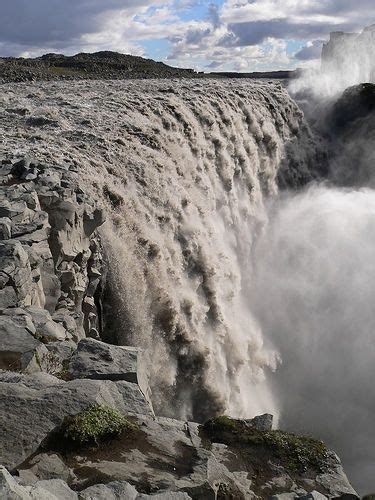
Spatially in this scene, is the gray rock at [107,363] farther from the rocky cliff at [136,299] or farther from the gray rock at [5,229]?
the gray rock at [5,229]

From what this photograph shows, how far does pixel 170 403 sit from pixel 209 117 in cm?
1317

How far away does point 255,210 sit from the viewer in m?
26.3

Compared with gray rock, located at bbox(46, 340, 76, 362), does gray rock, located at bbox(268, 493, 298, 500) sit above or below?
below

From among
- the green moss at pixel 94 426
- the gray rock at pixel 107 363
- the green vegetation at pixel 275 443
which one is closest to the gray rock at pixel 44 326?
the gray rock at pixel 107 363

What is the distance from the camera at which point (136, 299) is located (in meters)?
14.4

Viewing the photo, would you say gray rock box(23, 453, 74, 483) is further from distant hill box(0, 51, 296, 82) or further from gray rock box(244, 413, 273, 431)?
distant hill box(0, 51, 296, 82)

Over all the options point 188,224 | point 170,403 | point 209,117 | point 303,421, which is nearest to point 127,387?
point 170,403

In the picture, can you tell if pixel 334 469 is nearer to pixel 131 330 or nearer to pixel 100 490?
pixel 100 490

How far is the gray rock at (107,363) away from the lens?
296 inches

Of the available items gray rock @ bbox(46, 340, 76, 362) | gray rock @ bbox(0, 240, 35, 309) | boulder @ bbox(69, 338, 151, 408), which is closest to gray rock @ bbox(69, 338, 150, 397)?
boulder @ bbox(69, 338, 151, 408)

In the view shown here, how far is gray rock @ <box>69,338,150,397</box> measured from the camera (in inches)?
296

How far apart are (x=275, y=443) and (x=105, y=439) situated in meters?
2.17

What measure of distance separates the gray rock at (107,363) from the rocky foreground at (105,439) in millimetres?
15

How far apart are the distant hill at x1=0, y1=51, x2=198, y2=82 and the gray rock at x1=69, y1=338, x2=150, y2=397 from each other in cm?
3649
